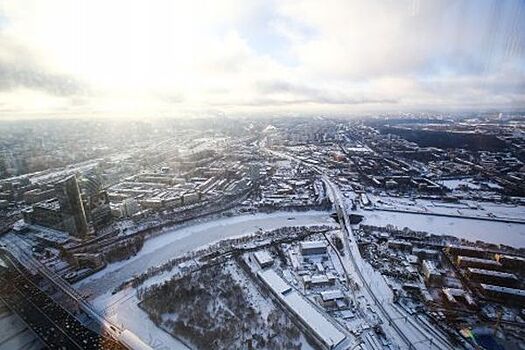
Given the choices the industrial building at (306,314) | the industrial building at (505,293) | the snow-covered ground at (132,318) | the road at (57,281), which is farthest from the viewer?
the industrial building at (505,293)

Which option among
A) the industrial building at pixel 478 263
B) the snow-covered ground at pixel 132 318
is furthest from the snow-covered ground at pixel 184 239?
the industrial building at pixel 478 263

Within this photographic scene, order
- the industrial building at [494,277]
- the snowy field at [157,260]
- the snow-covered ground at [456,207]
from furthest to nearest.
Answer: the snow-covered ground at [456,207] < the industrial building at [494,277] < the snowy field at [157,260]

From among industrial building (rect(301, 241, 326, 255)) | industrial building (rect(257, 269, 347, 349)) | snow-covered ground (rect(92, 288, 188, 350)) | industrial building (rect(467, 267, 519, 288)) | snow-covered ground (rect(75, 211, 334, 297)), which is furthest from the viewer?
industrial building (rect(301, 241, 326, 255))

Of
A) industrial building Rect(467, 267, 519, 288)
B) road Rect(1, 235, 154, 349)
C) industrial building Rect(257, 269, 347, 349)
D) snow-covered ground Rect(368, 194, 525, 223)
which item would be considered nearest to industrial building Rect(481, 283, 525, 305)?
industrial building Rect(467, 267, 519, 288)

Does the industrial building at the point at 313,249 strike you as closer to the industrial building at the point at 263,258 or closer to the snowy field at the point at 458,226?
the industrial building at the point at 263,258

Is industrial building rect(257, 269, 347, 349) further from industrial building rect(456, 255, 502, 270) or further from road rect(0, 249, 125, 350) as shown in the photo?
industrial building rect(456, 255, 502, 270)

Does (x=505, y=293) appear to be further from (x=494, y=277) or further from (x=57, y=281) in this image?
(x=57, y=281)

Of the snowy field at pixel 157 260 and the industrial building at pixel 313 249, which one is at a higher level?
the industrial building at pixel 313 249
